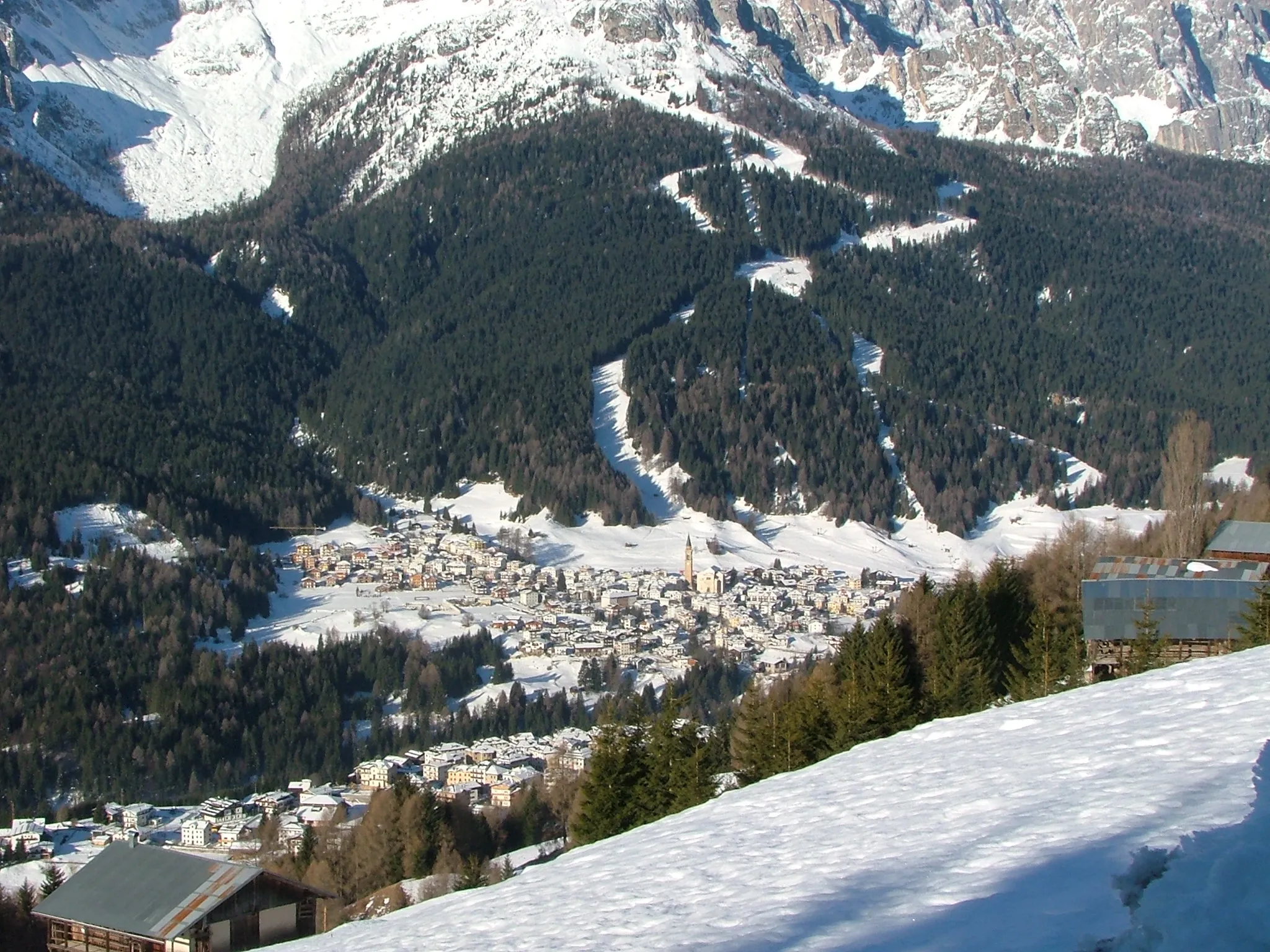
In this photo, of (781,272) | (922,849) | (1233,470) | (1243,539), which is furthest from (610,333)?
(922,849)

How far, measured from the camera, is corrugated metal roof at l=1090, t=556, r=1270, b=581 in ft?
117

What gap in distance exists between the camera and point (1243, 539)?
46.5 metres

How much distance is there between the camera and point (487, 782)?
59.5 meters

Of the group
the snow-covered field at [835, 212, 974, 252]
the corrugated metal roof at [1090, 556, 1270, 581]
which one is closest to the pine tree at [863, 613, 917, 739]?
the corrugated metal roof at [1090, 556, 1270, 581]

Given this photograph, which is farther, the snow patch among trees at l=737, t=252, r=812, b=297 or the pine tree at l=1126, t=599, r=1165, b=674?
the snow patch among trees at l=737, t=252, r=812, b=297

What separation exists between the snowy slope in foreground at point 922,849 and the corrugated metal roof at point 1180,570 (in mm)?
18155

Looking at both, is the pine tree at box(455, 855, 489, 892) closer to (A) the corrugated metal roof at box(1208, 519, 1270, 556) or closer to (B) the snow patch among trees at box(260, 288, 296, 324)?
(A) the corrugated metal roof at box(1208, 519, 1270, 556)

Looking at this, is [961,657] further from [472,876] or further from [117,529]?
[117,529]

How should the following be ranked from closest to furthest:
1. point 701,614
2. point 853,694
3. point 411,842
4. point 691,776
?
point 691,776 < point 853,694 < point 411,842 < point 701,614

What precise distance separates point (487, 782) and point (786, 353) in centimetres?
7754

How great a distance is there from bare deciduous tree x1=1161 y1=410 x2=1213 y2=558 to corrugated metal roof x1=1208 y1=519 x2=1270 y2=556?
2.23 meters

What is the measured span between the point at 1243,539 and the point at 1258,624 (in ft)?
59.9

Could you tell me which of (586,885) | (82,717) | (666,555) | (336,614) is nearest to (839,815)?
(586,885)

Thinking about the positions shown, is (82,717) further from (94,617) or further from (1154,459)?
(1154,459)
